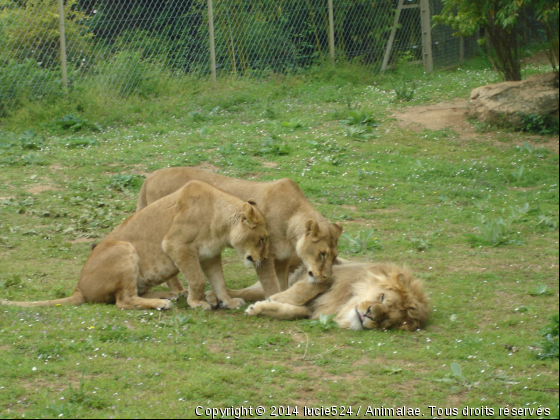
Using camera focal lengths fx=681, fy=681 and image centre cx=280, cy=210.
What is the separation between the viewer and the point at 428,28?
19141 millimetres

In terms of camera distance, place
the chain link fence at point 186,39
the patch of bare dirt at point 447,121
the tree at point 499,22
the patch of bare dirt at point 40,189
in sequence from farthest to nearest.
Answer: the chain link fence at point 186,39 → the patch of bare dirt at point 447,121 → the tree at point 499,22 → the patch of bare dirt at point 40,189

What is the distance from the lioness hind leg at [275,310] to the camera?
6289 millimetres

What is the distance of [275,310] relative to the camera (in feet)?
20.6

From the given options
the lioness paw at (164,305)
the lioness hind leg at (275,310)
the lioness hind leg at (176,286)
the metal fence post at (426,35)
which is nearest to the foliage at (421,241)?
the lioness hind leg at (275,310)

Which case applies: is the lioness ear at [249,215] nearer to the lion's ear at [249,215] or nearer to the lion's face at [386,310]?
the lion's ear at [249,215]

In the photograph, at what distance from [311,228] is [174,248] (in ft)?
4.28

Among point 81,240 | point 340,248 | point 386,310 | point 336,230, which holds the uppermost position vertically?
point 336,230

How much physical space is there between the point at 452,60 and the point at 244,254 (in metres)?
16.1

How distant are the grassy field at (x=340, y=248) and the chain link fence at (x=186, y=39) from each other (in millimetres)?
630

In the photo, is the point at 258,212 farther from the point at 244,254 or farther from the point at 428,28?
the point at 428,28

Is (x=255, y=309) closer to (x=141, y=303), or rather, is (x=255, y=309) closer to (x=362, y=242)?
(x=141, y=303)

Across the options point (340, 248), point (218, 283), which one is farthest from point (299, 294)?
point (340, 248)

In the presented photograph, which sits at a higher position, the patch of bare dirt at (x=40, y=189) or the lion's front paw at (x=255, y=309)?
the patch of bare dirt at (x=40, y=189)

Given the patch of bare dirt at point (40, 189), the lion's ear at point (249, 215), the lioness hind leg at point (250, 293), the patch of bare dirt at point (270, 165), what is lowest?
the lioness hind leg at point (250, 293)
